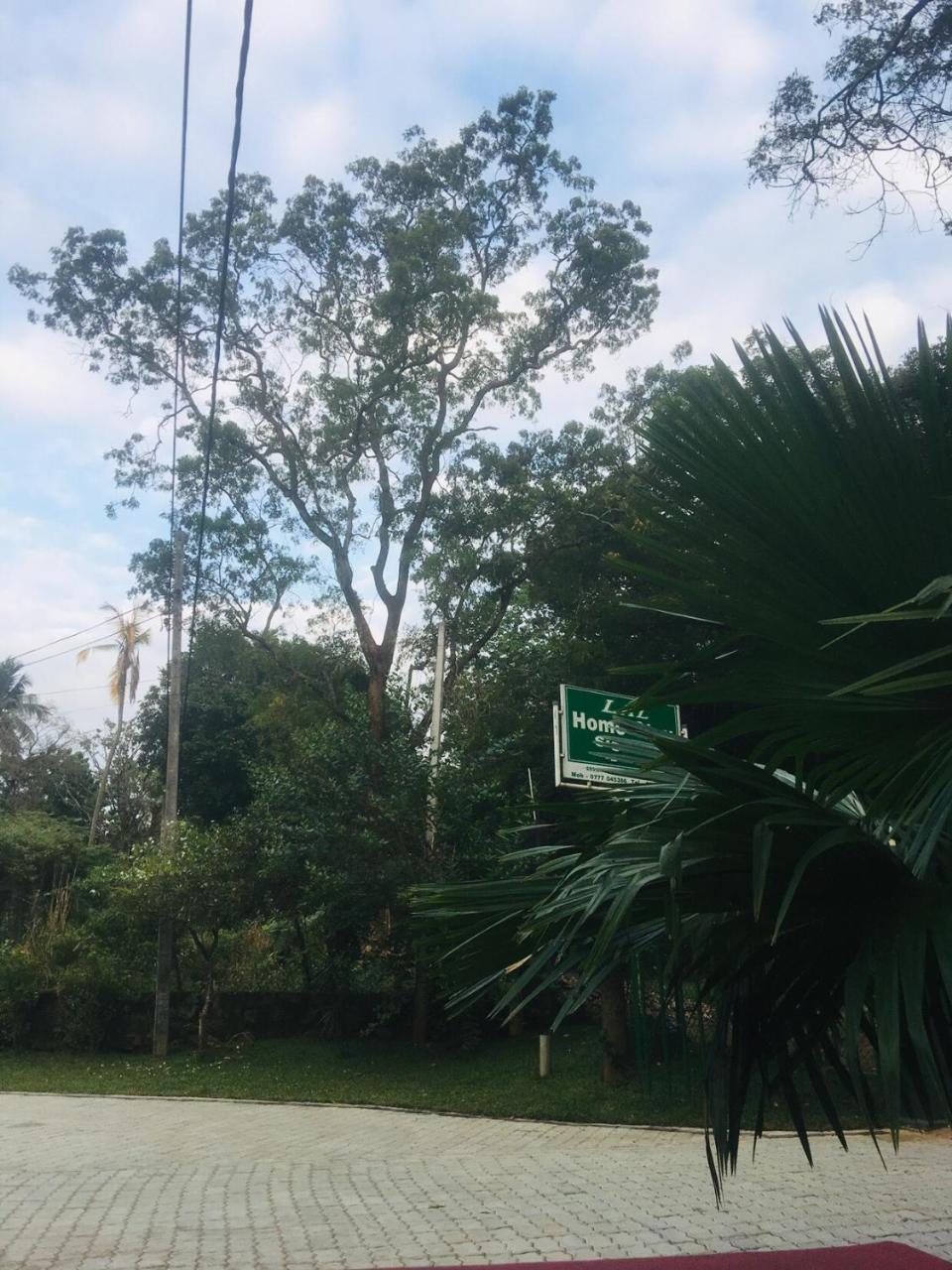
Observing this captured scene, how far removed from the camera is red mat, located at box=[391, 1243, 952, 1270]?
5.61 m

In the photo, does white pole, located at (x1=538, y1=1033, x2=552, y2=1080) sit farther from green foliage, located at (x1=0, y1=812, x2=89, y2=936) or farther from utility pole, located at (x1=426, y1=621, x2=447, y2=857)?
green foliage, located at (x1=0, y1=812, x2=89, y2=936)

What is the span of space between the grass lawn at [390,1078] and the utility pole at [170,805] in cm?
61

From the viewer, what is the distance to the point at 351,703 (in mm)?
17969

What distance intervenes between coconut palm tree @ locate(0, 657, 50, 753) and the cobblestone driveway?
2667 cm

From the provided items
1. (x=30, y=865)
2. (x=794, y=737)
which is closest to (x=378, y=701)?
(x=30, y=865)

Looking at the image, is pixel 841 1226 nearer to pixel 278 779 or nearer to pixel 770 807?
pixel 770 807

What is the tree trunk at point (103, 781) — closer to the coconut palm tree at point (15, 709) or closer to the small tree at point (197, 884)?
the coconut palm tree at point (15, 709)

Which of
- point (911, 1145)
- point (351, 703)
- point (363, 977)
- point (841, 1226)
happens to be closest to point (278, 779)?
point (351, 703)

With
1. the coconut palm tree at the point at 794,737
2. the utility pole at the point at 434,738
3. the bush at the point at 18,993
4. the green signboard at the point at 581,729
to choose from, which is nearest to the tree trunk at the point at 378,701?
the utility pole at the point at 434,738

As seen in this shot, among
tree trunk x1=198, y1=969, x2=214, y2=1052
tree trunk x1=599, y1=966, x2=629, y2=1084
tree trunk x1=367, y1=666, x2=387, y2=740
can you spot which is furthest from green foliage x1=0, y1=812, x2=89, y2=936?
tree trunk x1=599, y1=966, x2=629, y2=1084

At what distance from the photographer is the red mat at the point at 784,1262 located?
221 inches

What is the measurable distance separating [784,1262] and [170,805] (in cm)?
1519

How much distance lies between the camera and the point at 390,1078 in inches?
616

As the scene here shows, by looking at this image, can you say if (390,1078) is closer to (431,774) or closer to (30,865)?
(431,774)
